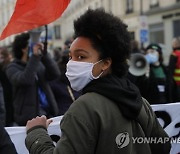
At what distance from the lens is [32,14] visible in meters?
2.59

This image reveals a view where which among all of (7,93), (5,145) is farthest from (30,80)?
(5,145)


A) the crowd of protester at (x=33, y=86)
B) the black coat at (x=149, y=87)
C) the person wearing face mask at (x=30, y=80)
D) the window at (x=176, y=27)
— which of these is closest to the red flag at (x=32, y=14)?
the crowd of protester at (x=33, y=86)

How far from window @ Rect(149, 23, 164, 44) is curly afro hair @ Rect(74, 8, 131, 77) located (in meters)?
25.5

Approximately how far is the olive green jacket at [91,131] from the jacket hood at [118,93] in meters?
0.03

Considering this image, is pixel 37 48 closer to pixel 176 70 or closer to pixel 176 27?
pixel 176 70

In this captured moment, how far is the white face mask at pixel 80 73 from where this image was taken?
1.99 meters

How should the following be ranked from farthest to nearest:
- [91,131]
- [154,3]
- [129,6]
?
[129,6] → [154,3] → [91,131]

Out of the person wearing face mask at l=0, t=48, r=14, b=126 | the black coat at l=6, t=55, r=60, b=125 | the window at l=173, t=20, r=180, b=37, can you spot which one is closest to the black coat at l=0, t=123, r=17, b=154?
the black coat at l=6, t=55, r=60, b=125

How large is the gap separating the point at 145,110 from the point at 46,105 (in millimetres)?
2512

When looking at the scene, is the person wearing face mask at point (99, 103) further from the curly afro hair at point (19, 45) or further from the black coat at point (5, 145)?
the curly afro hair at point (19, 45)

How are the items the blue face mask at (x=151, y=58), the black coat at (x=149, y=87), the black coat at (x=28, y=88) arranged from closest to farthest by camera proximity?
the black coat at (x=28, y=88) < the black coat at (x=149, y=87) < the blue face mask at (x=151, y=58)

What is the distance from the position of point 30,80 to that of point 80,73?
2.36 meters

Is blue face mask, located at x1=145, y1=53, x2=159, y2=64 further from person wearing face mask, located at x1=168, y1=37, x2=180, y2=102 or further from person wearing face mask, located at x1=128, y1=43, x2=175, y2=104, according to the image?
person wearing face mask, located at x1=168, y1=37, x2=180, y2=102

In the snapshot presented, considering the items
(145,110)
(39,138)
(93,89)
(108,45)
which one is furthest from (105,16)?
(39,138)
